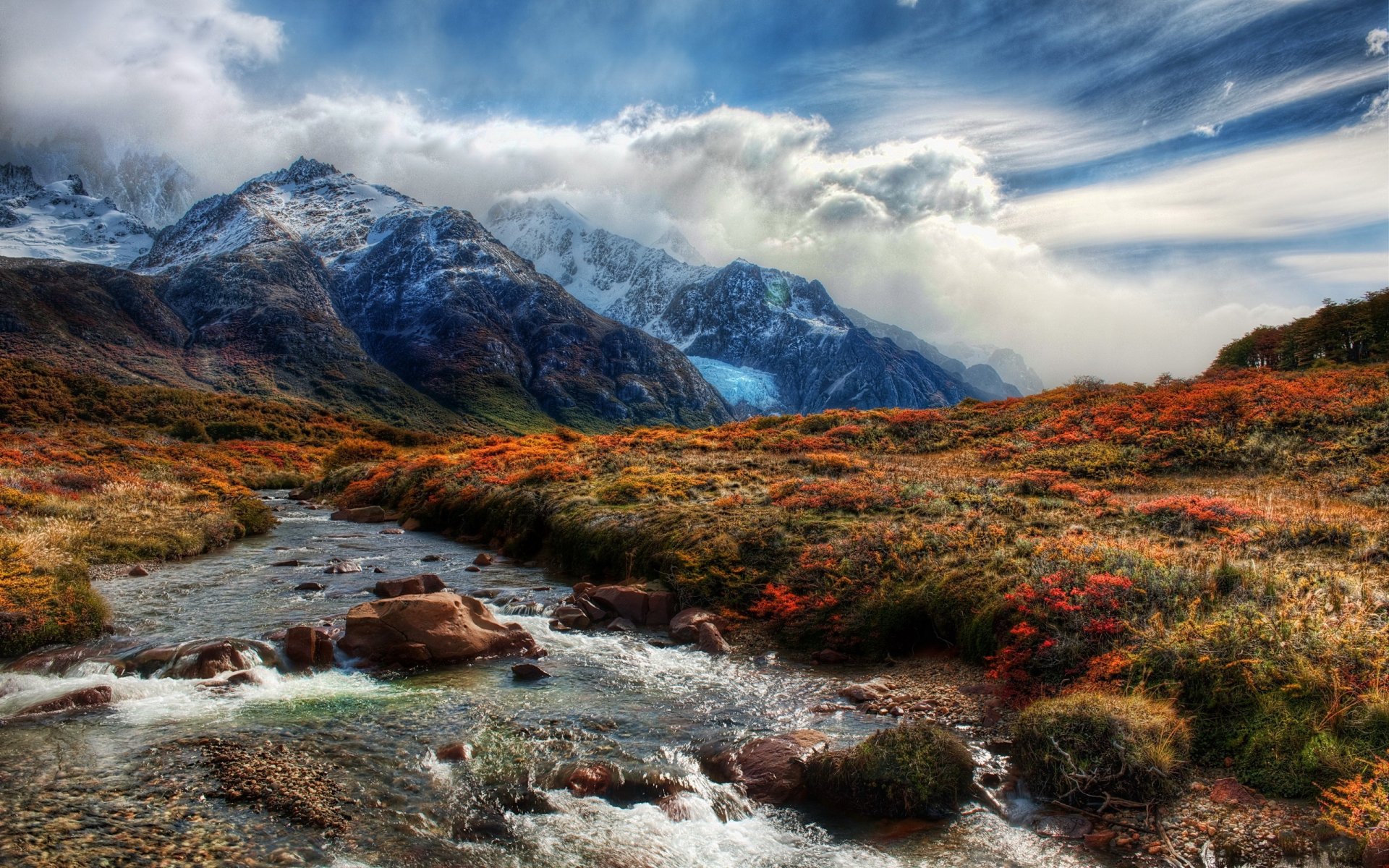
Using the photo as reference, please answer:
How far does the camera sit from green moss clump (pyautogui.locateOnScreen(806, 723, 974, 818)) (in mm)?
9172

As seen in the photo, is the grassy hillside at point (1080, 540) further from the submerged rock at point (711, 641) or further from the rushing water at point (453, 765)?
the rushing water at point (453, 765)

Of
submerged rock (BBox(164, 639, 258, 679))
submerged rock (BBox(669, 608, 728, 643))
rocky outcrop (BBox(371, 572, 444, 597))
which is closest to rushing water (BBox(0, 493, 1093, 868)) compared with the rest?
submerged rock (BBox(164, 639, 258, 679))

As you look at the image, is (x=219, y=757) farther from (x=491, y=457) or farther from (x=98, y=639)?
(x=491, y=457)

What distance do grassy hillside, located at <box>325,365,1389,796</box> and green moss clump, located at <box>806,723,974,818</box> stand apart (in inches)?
131

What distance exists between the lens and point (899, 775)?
30.4 ft

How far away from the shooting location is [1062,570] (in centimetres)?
1425

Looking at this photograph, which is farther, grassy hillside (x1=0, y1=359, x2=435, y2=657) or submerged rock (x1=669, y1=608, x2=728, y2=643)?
submerged rock (x1=669, y1=608, x2=728, y2=643)

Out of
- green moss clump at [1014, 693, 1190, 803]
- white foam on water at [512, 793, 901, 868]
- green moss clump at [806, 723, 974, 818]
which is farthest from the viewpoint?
green moss clump at [806, 723, 974, 818]

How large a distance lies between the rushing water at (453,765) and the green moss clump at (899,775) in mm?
313

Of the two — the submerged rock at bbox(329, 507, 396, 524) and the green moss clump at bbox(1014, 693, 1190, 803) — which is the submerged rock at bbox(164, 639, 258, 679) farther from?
the submerged rock at bbox(329, 507, 396, 524)

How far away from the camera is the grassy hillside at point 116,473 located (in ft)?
50.4

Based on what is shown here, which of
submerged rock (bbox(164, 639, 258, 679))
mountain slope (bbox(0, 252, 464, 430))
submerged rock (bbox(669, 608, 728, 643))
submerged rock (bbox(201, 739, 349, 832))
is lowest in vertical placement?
submerged rock (bbox(669, 608, 728, 643))

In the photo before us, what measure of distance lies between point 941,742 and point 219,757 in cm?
1029

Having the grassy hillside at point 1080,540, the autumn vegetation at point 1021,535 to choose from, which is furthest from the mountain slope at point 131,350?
the grassy hillside at point 1080,540
